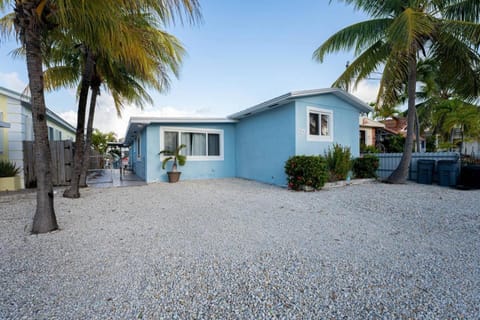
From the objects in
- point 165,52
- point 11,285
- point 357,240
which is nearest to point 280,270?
point 357,240

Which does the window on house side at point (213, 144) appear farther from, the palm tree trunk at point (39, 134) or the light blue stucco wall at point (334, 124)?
the palm tree trunk at point (39, 134)

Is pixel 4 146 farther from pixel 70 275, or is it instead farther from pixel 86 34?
pixel 70 275

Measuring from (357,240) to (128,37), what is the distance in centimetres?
476

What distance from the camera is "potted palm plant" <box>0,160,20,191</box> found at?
7438 millimetres

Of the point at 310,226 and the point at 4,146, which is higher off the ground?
the point at 4,146

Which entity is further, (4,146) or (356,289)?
(4,146)

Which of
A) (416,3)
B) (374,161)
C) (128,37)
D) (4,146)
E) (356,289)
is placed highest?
(416,3)

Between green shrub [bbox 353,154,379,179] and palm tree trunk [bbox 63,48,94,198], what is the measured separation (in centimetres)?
1015

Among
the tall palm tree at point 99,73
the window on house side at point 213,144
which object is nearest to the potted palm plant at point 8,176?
the tall palm tree at point 99,73

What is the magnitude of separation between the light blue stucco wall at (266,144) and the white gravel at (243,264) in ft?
12.4

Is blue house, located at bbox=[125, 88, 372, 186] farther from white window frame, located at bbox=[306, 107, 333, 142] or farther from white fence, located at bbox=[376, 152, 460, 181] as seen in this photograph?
white fence, located at bbox=[376, 152, 460, 181]

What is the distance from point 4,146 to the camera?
7.83 metres

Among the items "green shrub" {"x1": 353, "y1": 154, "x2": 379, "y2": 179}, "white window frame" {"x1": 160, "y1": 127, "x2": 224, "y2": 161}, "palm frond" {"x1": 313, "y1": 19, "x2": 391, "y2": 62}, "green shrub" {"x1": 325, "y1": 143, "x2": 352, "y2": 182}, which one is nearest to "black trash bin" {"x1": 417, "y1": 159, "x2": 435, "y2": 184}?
"green shrub" {"x1": 353, "y1": 154, "x2": 379, "y2": 179}

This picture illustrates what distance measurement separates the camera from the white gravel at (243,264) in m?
1.89
